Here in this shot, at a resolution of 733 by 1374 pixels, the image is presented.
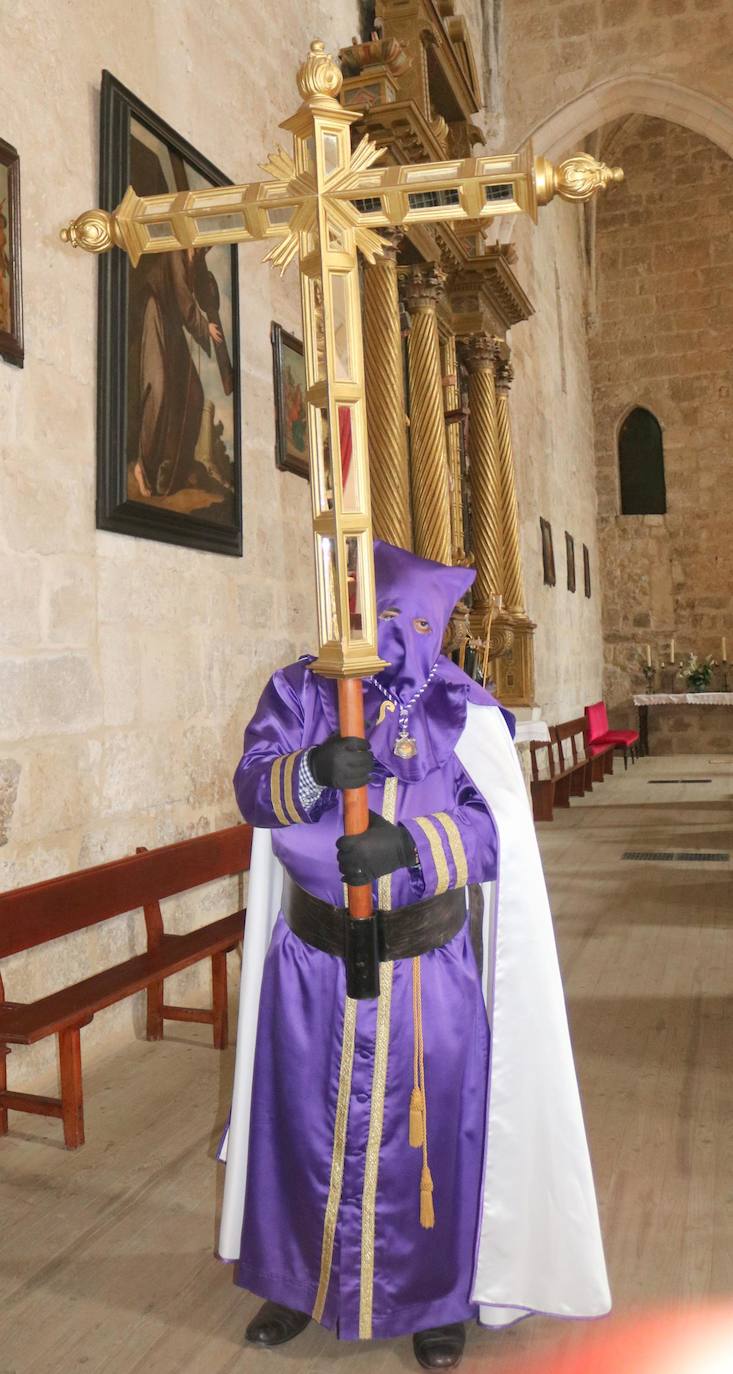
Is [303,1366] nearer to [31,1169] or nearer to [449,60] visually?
[31,1169]

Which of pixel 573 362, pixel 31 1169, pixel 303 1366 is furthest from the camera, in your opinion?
pixel 573 362

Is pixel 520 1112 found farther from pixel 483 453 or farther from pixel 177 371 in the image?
pixel 483 453

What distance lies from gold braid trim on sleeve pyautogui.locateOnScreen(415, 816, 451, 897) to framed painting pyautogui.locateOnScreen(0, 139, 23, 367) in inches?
93.6

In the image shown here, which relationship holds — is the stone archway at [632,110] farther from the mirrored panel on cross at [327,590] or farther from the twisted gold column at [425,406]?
the mirrored panel on cross at [327,590]

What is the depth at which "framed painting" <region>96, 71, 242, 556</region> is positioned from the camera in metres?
4.32

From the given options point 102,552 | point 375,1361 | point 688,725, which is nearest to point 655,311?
point 688,725

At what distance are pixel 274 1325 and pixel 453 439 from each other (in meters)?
7.32

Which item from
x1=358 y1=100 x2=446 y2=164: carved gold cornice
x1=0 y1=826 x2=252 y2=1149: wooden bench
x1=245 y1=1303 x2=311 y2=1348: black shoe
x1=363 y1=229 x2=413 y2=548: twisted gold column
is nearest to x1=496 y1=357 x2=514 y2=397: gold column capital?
x1=358 y1=100 x2=446 y2=164: carved gold cornice

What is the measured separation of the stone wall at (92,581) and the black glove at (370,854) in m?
2.04

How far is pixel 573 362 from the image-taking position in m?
16.2

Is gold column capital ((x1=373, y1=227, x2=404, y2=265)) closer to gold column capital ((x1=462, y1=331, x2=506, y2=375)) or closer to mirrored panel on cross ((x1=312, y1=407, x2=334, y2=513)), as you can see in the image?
gold column capital ((x1=462, y1=331, x2=506, y2=375))

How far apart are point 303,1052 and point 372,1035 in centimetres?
15


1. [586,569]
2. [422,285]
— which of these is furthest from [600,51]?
[586,569]

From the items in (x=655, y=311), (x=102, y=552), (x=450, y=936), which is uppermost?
(x=655, y=311)
